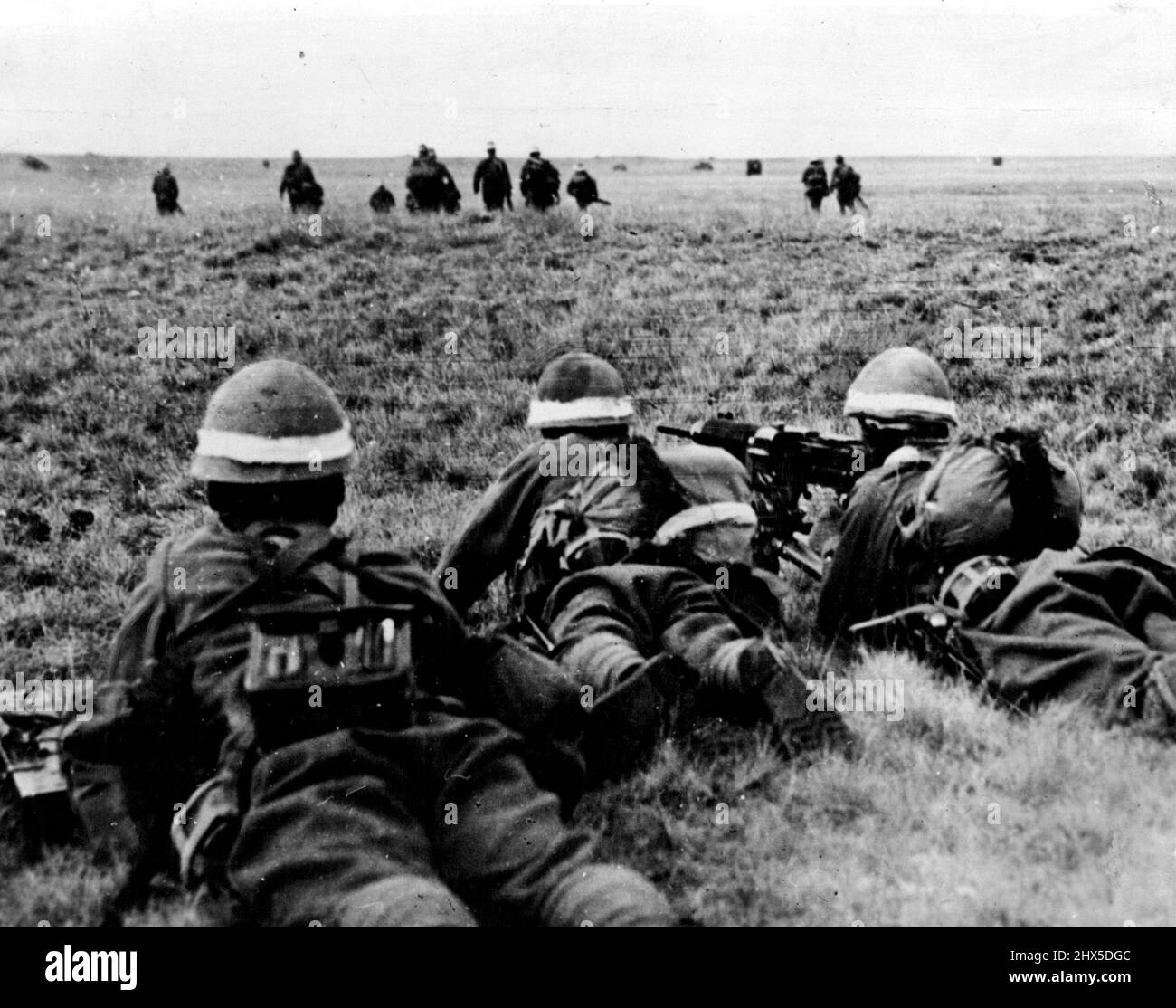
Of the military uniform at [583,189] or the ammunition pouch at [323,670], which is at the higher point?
the military uniform at [583,189]

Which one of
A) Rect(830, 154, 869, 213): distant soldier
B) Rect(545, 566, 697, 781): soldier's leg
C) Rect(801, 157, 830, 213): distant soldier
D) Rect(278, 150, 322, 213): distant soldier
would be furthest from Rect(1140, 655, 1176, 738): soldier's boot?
Rect(801, 157, 830, 213): distant soldier

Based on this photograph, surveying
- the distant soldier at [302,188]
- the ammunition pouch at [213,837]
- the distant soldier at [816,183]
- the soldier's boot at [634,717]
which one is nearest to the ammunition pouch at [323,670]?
the ammunition pouch at [213,837]

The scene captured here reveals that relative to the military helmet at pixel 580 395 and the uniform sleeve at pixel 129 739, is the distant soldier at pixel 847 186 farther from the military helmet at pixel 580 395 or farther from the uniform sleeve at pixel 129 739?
the uniform sleeve at pixel 129 739

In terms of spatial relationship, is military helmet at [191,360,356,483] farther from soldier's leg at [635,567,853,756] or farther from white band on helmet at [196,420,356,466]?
soldier's leg at [635,567,853,756]

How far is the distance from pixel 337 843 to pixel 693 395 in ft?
17.0

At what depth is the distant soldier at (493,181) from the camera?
52.0 feet

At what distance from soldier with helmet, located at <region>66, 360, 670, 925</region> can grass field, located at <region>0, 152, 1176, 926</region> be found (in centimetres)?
38

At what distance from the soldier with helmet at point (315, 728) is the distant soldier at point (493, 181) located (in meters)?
12.6

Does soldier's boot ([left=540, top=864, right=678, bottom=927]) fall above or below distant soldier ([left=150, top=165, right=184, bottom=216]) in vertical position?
below

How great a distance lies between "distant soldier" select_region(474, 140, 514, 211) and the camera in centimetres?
1585

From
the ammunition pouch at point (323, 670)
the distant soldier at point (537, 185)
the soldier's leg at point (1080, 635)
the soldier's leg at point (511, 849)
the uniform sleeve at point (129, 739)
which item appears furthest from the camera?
the distant soldier at point (537, 185)

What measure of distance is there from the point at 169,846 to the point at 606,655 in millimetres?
1484

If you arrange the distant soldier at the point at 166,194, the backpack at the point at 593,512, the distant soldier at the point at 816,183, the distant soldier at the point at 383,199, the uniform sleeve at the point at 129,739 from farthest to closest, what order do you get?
the distant soldier at the point at 816,183, the distant soldier at the point at 383,199, the distant soldier at the point at 166,194, the backpack at the point at 593,512, the uniform sleeve at the point at 129,739
